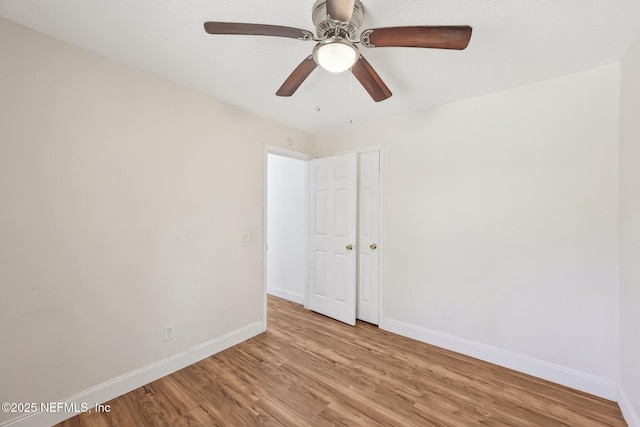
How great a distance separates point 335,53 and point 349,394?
221 centimetres

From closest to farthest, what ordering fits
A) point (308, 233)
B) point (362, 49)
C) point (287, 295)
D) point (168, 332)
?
point (362, 49) → point (168, 332) → point (308, 233) → point (287, 295)

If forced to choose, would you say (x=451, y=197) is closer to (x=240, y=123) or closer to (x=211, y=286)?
(x=240, y=123)

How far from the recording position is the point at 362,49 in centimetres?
167

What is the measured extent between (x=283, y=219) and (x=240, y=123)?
5.81 feet

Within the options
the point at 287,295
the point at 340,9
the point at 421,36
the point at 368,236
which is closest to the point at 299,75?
the point at 340,9

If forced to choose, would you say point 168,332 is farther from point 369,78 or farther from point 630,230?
point 630,230

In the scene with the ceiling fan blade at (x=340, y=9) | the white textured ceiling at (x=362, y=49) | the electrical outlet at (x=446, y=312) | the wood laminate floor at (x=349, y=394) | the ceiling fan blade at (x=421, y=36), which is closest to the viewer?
the ceiling fan blade at (x=340, y=9)

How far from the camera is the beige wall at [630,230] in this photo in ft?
5.08

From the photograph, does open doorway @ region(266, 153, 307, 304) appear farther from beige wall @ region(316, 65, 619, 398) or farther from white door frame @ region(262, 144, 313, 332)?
beige wall @ region(316, 65, 619, 398)

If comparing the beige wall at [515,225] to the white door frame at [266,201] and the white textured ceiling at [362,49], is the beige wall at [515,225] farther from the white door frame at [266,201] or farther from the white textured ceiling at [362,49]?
the white door frame at [266,201]

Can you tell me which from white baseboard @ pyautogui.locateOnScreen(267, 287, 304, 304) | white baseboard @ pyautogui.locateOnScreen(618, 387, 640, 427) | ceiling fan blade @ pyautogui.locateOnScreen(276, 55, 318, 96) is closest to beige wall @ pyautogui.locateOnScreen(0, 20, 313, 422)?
ceiling fan blade @ pyautogui.locateOnScreen(276, 55, 318, 96)

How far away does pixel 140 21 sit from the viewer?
4.85 ft

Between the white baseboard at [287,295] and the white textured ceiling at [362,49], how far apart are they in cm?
274

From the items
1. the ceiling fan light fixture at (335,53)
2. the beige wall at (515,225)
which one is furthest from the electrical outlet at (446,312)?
the ceiling fan light fixture at (335,53)
